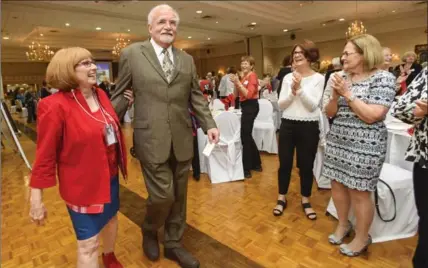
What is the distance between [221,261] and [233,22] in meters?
9.92

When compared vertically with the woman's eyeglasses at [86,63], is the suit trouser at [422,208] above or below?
below

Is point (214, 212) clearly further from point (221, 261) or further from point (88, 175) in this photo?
point (88, 175)

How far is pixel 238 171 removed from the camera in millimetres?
3580

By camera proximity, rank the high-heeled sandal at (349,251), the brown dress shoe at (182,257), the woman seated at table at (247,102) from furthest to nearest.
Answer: the woman seated at table at (247,102), the high-heeled sandal at (349,251), the brown dress shoe at (182,257)

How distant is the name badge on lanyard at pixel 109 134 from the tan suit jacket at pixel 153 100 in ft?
0.75

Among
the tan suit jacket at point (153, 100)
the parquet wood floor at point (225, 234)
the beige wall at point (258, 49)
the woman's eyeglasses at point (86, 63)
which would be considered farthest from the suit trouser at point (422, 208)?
the beige wall at point (258, 49)

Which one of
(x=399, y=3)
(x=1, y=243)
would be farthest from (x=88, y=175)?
(x=399, y=3)

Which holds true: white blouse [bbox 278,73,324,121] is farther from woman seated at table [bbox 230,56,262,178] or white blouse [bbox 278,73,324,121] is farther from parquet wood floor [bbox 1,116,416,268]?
woman seated at table [bbox 230,56,262,178]

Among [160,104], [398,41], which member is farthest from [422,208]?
[398,41]

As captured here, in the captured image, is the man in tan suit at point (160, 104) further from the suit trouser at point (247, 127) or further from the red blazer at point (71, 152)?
the suit trouser at point (247, 127)

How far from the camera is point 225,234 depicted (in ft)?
7.61

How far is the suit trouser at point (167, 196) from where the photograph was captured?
1.75 m

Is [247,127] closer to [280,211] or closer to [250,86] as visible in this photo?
[250,86]

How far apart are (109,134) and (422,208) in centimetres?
153
